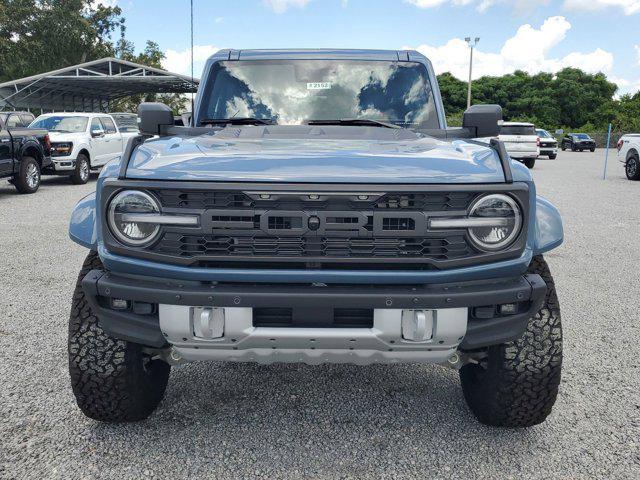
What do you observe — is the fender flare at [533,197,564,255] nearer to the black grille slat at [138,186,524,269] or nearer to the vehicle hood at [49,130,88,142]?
the black grille slat at [138,186,524,269]

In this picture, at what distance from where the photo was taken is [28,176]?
12.7 metres

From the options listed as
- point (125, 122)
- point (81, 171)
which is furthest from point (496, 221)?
point (125, 122)

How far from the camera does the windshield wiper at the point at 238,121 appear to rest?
382 cm

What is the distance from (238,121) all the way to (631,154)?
1734 cm

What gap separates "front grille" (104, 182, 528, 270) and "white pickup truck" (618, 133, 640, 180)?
1754 centimetres

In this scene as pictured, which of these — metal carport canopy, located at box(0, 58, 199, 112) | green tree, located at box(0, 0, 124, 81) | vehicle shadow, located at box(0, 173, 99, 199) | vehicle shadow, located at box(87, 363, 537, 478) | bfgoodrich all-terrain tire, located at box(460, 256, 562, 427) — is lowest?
vehicle shadow, located at box(0, 173, 99, 199)

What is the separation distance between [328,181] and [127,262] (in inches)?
34.0

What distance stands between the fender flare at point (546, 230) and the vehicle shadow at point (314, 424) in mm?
972

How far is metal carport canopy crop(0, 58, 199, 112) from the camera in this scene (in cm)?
3116

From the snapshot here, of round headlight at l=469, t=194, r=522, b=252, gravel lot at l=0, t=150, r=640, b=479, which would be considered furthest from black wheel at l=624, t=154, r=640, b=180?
round headlight at l=469, t=194, r=522, b=252

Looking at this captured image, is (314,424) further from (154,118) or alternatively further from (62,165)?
(62,165)

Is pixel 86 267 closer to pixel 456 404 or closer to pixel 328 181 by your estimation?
pixel 328 181

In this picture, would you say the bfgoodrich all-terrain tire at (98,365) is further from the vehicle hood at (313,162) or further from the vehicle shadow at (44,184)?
the vehicle shadow at (44,184)

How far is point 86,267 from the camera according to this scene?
2750 millimetres
